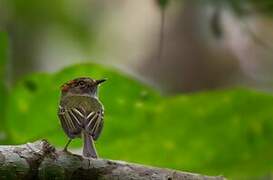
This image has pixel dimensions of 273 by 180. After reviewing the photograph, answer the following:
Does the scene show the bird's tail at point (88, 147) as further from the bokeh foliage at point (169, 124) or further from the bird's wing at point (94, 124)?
the bokeh foliage at point (169, 124)

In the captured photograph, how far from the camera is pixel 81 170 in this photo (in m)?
2.34

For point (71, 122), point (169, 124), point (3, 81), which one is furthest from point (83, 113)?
point (3, 81)

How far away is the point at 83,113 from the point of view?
8.82 ft

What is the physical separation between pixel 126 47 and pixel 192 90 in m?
1.98

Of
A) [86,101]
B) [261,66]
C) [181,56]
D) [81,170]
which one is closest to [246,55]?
[261,66]

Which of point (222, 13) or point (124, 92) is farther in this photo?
point (222, 13)

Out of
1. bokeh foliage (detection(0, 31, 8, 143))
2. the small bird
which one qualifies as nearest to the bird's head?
the small bird

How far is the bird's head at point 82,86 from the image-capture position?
2.94m

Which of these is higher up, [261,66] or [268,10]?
[261,66]

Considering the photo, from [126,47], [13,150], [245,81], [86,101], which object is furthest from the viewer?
[126,47]

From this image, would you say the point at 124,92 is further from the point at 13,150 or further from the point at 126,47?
the point at 126,47

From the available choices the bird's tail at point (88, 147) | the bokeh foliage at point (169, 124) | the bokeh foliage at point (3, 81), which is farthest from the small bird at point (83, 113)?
the bokeh foliage at point (3, 81)

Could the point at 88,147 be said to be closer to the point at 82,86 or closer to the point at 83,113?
the point at 83,113

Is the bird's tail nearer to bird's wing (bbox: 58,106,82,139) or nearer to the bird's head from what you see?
bird's wing (bbox: 58,106,82,139)
